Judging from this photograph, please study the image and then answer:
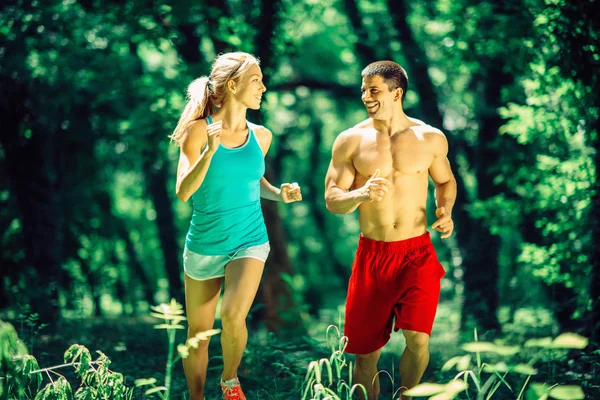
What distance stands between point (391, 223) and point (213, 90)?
1.45 meters

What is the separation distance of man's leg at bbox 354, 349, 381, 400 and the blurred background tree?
2.58 m

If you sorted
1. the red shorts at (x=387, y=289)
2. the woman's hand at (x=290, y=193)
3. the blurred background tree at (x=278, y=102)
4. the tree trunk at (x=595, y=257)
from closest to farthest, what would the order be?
the red shorts at (x=387, y=289)
the woman's hand at (x=290, y=193)
the tree trunk at (x=595, y=257)
the blurred background tree at (x=278, y=102)

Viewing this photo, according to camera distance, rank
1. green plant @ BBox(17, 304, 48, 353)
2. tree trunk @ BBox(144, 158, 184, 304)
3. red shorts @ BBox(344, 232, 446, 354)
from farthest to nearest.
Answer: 1. tree trunk @ BBox(144, 158, 184, 304)
2. green plant @ BBox(17, 304, 48, 353)
3. red shorts @ BBox(344, 232, 446, 354)

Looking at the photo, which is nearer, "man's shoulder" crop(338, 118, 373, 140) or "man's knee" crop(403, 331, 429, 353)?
"man's knee" crop(403, 331, 429, 353)

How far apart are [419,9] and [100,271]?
689 centimetres

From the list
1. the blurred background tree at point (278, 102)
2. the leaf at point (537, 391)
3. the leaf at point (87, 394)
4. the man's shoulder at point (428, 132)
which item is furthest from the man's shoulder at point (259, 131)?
the leaf at point (537, 391)

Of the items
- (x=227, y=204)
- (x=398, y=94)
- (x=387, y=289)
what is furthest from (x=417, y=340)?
(x=398, y=94)

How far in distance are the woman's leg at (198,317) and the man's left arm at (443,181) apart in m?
1.52

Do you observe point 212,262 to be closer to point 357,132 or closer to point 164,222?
point 357,132

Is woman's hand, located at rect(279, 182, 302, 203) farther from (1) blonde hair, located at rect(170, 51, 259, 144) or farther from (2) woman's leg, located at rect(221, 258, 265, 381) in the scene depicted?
(1) blonde hair, located at rect(170, 51, 259, 144)

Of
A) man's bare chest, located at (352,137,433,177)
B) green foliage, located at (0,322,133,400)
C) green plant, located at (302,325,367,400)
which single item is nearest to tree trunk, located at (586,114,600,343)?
green plant, located at (302,325,367,400)

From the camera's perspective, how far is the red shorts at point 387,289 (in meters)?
4.59

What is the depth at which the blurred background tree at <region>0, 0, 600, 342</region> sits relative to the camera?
7207 millimetres

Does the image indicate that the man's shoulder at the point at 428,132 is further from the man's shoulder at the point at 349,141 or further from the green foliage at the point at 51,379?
the green foliage at the point at 51,379
